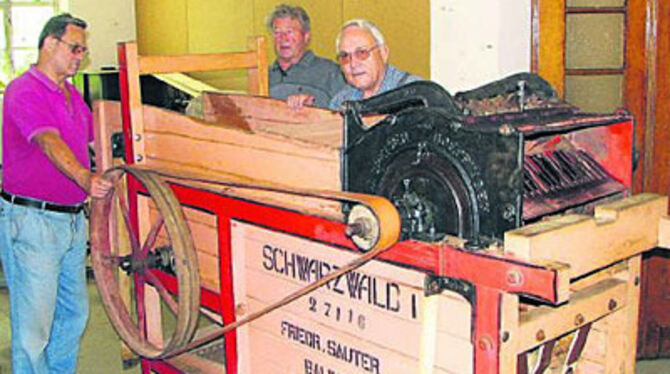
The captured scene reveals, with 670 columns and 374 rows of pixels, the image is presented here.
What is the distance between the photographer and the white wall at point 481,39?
3.21 meters

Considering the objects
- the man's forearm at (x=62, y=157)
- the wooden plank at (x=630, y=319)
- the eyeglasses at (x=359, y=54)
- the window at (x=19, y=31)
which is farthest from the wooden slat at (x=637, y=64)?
the window at (x=19, y=31)

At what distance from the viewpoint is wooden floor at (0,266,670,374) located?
348 cm

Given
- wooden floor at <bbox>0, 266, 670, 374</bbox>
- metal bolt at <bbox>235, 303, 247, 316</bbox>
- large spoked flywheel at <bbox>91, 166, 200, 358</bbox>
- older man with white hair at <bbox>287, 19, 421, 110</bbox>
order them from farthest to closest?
wooden floor at <bbox>0, 266, 670, 374</bbox>
older man with white hair at <bbox>287, 19, 421, 110</bbox>
metal bolt at <bbox>235, 303, 247, 316</bbox>
large spoked flywheel at <bbox>91, 166, 200, 358</bbox>

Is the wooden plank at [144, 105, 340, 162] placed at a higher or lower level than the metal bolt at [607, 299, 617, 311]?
higher

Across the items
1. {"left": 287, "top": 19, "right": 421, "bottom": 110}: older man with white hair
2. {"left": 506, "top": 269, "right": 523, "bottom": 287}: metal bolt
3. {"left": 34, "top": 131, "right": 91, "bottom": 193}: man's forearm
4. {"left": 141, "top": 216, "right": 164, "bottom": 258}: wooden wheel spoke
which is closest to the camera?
{"left": 506, "top": 269, "right": 523, "bottom": 287}: metal bolt

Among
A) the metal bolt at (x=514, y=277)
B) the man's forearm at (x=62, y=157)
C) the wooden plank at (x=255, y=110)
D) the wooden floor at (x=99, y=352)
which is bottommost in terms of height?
the wooden floor at (x=99, y=352)

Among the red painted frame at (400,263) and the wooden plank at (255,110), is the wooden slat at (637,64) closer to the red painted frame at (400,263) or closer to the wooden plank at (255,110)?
the wooden plank at (255,110)

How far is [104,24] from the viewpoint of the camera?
7.59 m

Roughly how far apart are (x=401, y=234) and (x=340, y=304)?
0.30 m

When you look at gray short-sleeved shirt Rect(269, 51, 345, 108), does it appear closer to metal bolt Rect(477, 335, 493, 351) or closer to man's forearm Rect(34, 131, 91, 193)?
man's forearm Rect(34, 131, 91, 193)

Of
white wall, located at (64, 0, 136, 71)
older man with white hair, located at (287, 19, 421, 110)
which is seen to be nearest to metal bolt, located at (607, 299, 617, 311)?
older man with white hair, located at (287, 19, 421, 110)

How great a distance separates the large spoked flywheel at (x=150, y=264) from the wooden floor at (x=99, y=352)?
3.89 ft

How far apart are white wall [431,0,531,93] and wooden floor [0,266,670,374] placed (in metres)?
1.41

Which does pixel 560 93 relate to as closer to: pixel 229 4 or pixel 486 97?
pixel 486 97
